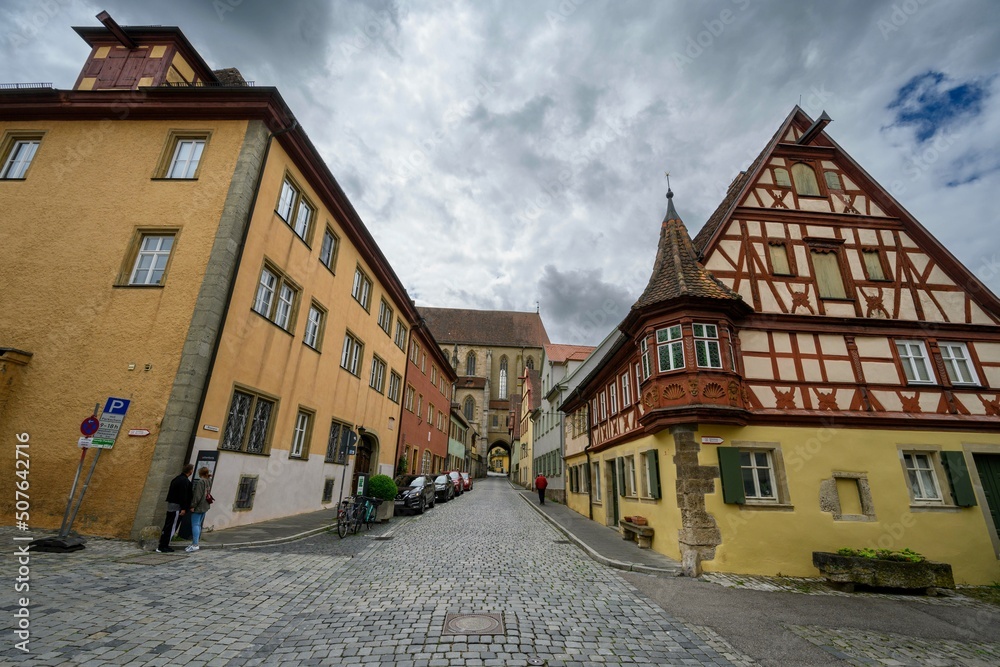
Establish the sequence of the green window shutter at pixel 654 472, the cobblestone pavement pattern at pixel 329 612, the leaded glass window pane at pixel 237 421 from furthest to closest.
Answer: the green window shutter at pixel 654 472 → the leaded glass window pane at pixel 237 421 → the cobblestone pavement pattern at pixel 329 612

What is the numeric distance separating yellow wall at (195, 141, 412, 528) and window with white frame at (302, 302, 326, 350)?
198mm

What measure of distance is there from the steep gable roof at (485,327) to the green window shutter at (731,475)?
54349mm

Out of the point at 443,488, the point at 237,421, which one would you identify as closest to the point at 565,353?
the point at 443,488

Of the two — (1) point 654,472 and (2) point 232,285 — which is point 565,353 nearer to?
(1) point 654,472

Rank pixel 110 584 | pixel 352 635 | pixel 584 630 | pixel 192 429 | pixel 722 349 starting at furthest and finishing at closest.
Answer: pixel 722 349 → pixel 192 429 → pixel 110 584 → pixel 584 630 → pixel 352 635

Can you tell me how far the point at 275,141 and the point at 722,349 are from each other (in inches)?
499

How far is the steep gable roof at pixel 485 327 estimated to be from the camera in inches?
2594

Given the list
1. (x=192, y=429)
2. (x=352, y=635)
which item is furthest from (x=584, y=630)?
(x=192, y=429)

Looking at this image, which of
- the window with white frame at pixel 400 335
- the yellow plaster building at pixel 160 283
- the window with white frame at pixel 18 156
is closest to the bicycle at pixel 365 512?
the yellow plaster building at pixel 160 283

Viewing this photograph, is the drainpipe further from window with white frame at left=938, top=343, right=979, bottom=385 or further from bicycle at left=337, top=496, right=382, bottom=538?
window with white frame at left=938, top=343, right=979, bottom=385

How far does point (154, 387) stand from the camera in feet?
30.5

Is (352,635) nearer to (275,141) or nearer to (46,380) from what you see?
(46,380)

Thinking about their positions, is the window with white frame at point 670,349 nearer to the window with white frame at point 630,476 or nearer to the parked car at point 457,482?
the window with white frame at point 630,476

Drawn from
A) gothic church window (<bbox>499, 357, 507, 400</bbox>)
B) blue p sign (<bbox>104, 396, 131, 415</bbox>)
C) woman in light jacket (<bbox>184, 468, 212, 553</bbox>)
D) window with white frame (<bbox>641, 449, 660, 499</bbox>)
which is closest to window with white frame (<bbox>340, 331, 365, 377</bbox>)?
woman in light jacket (<bbox>184, 468, 212, 553</bbox>)
